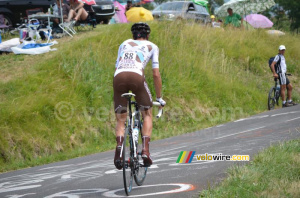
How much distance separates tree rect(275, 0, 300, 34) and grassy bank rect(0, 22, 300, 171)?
2760cm

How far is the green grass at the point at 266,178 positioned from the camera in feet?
20.1

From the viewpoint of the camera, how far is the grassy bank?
12797 mm

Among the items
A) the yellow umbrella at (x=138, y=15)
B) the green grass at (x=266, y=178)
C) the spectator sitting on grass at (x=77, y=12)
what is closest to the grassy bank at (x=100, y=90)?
A: the spectator sitting on grass at (x=77, y=12)

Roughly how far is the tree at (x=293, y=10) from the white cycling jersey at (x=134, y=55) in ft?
147

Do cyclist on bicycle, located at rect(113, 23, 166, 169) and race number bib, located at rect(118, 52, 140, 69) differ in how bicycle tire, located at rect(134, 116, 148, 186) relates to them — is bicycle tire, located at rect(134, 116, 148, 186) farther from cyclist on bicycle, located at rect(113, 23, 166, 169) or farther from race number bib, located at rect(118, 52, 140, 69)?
race number bib, located at rect(118, 52, 140, 69)

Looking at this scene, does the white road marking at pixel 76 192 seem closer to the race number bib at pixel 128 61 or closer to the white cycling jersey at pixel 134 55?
the white cycling jersey at pixel 134 55

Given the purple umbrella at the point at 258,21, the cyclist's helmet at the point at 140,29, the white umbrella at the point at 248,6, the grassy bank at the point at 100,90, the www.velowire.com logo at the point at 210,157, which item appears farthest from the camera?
the purple umbrella at the point at 258,21

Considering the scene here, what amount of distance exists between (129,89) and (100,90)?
26.7 ft

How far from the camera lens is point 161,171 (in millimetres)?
8719

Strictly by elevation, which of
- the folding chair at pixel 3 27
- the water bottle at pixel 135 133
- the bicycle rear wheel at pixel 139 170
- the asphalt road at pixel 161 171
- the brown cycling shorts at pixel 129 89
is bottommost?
the asphalt road at pixel 161 171

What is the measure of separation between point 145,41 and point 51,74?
8.21 metres

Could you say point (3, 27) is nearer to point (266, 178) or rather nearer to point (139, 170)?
point (139, 170)

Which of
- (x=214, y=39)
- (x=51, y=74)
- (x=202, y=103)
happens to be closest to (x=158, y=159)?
(x=51, y=74)

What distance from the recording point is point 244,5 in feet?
88.3
